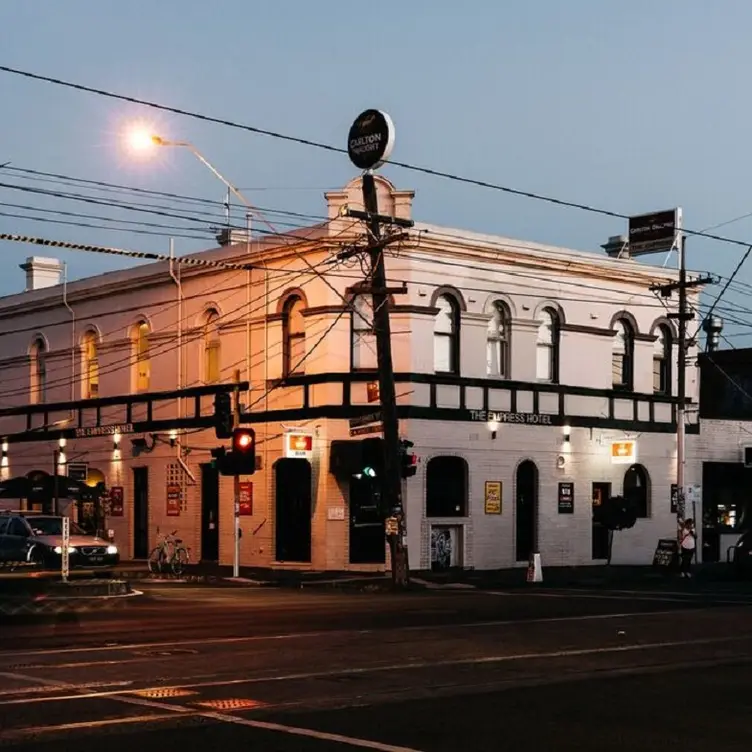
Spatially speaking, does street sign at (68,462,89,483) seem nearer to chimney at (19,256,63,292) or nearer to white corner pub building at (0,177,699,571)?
white corner pub building at (0,177,699,571)

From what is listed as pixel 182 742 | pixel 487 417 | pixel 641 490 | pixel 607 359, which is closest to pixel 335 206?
pixel 487 417

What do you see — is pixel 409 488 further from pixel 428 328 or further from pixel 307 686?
pixel 307 686

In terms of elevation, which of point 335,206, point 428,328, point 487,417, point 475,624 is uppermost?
point 335,206

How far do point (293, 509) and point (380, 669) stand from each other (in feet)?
70.2

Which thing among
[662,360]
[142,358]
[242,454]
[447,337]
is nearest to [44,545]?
[242,454]

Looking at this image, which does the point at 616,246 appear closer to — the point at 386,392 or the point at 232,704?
the point at 386,392

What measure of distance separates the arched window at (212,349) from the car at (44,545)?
21.5 ft

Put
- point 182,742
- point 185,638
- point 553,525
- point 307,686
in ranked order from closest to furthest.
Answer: point 182,742 < point 307,686 < point 185,638 < point 553,525

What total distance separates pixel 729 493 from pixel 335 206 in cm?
1774

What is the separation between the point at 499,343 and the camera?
123ft

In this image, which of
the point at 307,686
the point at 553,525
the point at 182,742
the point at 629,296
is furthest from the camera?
the point at 629,296

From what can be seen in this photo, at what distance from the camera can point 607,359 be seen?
4025 cm

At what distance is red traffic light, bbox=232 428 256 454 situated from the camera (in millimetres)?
31944

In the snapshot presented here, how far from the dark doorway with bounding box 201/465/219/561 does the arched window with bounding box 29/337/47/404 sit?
9.23 meters
